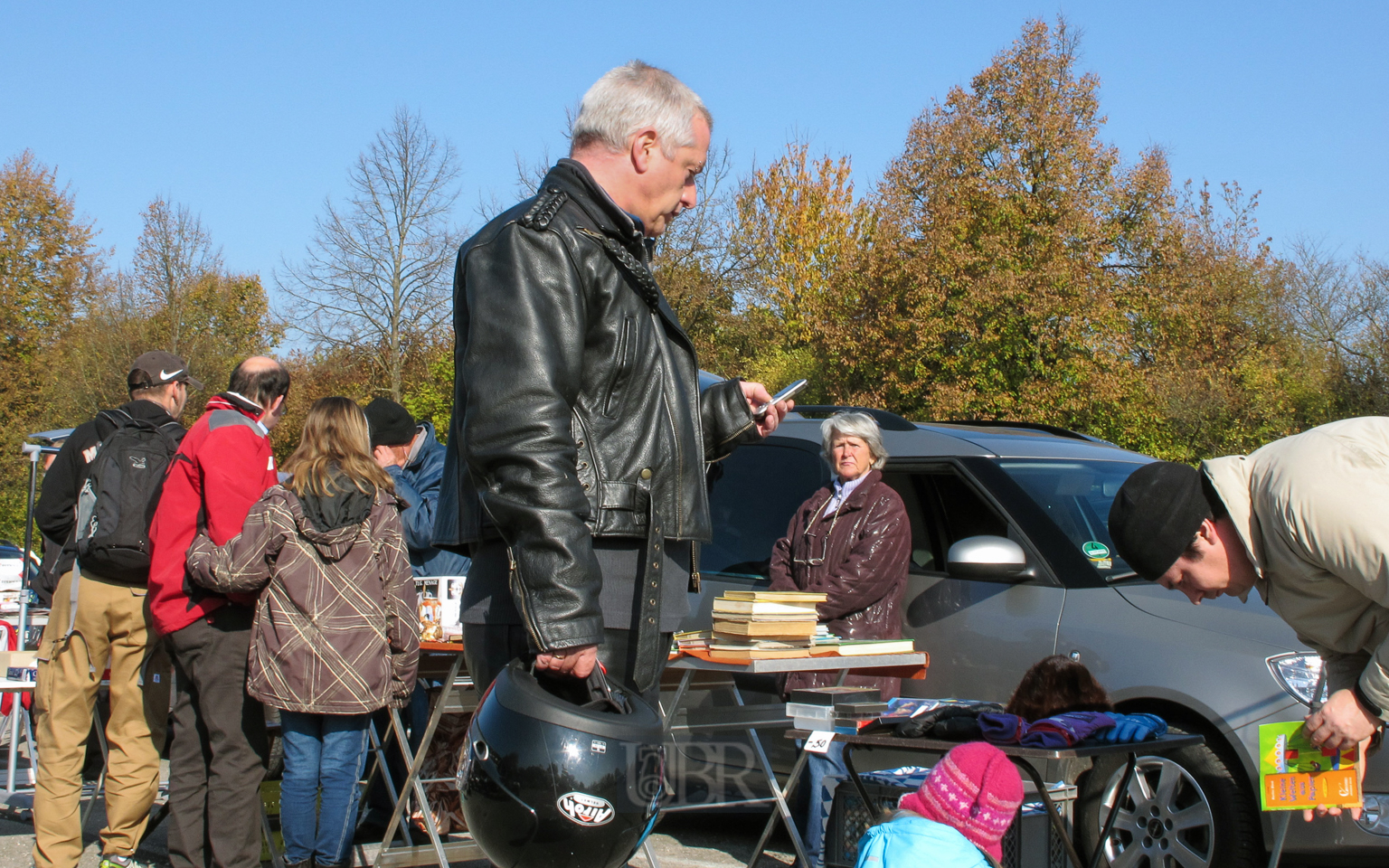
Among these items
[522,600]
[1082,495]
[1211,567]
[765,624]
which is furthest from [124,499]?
[1211,567]

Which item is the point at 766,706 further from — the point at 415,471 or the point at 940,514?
the point at 415,471

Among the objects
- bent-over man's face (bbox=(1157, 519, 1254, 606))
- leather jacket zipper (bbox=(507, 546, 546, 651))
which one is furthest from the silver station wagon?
leather jacket zipper (bbox=(507, 546, 546, 651))

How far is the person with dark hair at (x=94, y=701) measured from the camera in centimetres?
475

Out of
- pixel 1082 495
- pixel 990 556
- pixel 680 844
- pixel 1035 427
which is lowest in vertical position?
pixel 680 844

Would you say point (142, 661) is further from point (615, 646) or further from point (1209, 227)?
point (1209, 227)

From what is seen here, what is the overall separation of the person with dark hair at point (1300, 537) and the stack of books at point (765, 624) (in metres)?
1.74

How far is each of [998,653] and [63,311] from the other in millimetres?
37299

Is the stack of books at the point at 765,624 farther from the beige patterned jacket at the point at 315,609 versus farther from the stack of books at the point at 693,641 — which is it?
the beige patterned jacket at the point at 315,609

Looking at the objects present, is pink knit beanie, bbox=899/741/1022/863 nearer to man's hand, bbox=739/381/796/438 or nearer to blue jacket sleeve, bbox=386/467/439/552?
man's hand, bbox=739/381/796/438

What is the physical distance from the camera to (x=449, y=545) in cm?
245

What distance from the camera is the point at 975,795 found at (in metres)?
2.87

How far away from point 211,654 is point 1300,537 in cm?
379

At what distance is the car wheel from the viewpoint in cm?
414

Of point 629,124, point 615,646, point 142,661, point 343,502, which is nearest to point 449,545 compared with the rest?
point 615,646
